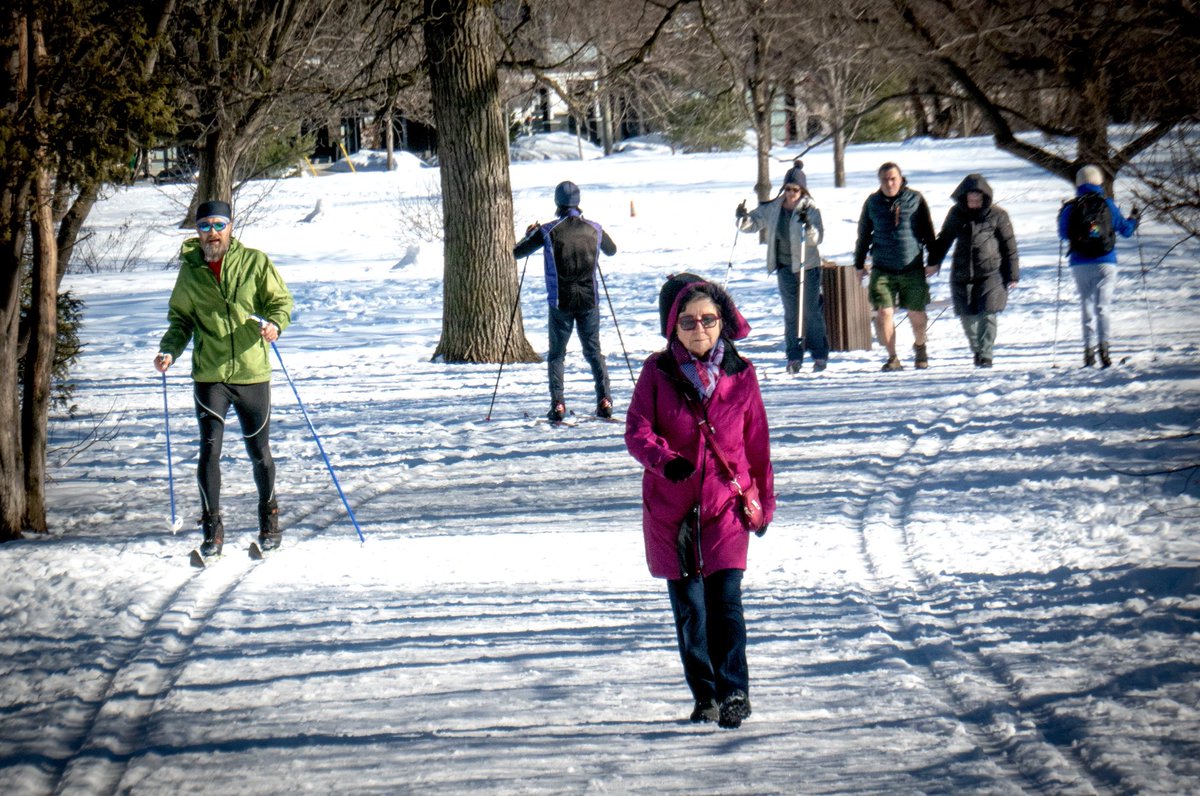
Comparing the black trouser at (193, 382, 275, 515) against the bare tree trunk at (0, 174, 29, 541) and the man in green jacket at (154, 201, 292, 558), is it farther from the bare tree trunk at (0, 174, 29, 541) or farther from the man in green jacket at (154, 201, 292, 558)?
the bare tree trunk at (0, 174, 29, 541)

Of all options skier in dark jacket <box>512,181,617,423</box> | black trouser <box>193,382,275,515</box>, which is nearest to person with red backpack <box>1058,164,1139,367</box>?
skier in dark jacket <box>512,181,617,423</box>

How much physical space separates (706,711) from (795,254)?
8.50m

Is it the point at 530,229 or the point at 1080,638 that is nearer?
the point at 1080,638

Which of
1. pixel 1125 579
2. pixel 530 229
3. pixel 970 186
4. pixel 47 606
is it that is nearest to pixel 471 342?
pixel 530 229

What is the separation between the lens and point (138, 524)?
8398mm

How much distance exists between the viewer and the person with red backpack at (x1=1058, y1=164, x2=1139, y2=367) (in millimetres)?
12344

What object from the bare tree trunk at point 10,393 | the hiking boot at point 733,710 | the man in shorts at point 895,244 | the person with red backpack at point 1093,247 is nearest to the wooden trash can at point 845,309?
the man in shorts at point 895,244

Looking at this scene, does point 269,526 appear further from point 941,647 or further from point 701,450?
point 941,647

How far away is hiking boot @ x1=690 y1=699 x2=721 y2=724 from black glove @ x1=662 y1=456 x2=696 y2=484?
84cm

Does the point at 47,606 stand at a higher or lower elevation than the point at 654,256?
lower

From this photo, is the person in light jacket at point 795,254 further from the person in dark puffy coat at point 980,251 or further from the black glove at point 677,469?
the black glove at point 677,469

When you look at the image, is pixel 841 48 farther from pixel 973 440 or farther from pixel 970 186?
pixel 973 440

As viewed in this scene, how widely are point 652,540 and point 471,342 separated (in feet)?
34.0

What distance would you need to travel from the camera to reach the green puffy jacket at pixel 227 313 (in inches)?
290
